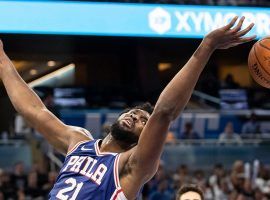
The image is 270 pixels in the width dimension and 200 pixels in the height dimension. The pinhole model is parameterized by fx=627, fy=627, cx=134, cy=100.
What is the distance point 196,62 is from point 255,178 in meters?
9.14

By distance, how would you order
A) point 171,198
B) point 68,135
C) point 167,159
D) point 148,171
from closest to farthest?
1. point 148,171
2. point 68,135
3. point 171,198
4. point 167,159

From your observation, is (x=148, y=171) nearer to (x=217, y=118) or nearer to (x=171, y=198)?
(x=171, y=198)

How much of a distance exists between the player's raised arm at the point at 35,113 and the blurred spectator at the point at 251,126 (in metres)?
11.3

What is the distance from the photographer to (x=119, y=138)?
131 inches

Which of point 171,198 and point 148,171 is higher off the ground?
point 148,171

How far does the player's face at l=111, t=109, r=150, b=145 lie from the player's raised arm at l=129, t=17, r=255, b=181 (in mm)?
309

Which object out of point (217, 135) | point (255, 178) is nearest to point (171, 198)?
point (255, 178)

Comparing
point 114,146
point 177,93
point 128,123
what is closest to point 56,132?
point 114,146

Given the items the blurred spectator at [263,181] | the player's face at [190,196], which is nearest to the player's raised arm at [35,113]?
the player's face at [190,196]

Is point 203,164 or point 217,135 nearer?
point 203,164

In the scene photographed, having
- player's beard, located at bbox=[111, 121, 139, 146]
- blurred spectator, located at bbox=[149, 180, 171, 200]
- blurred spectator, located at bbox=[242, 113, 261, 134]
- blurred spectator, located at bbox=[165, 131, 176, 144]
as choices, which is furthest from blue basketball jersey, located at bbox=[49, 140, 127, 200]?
blurred spectator, located at bbox=[242, 113, 261, 134]

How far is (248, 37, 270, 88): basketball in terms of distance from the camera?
346cm

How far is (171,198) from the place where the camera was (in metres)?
10.1

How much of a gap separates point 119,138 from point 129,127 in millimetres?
88
